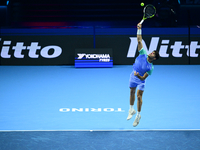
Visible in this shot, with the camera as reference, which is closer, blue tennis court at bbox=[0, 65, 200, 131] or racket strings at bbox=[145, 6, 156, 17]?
racket strings at bbox=[145, 6, 156, 17]

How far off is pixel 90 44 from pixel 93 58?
0.84 meters

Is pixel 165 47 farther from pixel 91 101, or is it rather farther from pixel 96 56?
pixel 91 101

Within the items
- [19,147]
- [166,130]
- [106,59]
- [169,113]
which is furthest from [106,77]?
[19,147]

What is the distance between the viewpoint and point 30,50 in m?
14.5

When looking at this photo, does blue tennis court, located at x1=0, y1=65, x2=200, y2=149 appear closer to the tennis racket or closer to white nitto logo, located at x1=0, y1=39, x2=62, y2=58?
white nitto logo, located at x1=0, y1=39, x2=62, y2=58

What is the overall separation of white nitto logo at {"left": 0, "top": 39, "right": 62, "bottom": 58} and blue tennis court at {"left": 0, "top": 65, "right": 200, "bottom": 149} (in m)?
0.74

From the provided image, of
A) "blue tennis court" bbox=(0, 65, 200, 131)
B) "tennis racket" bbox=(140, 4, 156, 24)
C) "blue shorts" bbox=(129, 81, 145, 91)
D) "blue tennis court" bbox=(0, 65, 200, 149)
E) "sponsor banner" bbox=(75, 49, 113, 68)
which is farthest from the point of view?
"sponsor banner" bbox=(75, 49, 113, 68)

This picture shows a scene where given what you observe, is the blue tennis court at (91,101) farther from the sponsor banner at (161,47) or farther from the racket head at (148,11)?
the racket head at (148,11)

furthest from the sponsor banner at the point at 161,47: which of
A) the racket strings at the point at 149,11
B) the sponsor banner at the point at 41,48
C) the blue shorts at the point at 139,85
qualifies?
the blue shorts at the point at 139,85

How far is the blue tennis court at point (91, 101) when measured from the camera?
7.13 metres

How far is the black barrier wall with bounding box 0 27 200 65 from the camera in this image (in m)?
14.4

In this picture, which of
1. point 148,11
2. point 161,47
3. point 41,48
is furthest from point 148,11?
point 41,48

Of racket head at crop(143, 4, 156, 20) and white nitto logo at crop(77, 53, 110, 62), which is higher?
racket head at crop(143, 4, 156, 20)

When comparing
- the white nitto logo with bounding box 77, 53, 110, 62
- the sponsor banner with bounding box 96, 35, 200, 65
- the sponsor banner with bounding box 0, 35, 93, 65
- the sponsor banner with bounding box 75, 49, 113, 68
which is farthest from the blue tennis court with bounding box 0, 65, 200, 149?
the sponsor banner with bounding box 96, 35, 200, 65
